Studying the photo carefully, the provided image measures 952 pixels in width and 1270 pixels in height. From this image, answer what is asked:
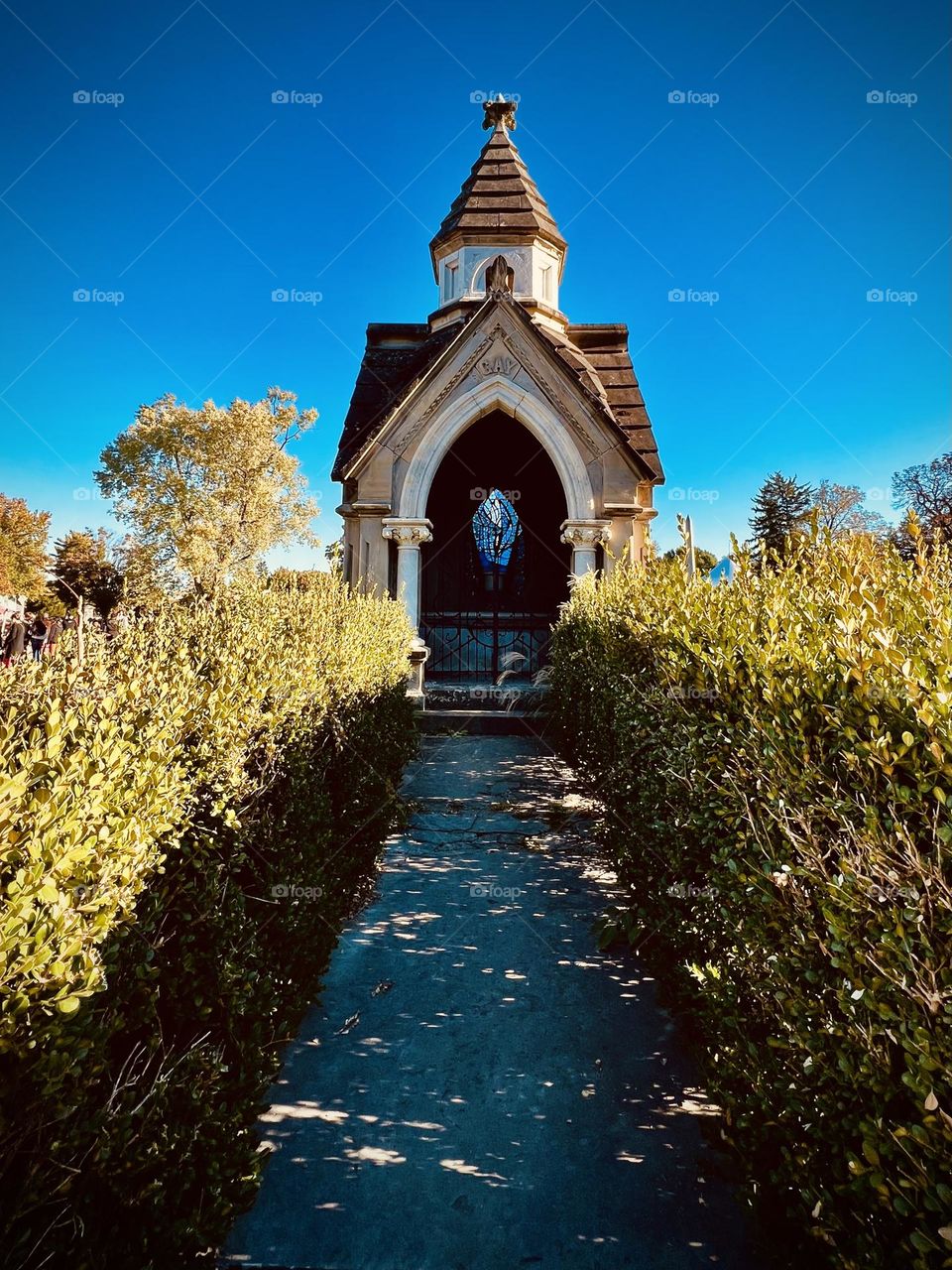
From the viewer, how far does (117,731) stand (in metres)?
2.27

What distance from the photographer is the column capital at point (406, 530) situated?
13.3 meters

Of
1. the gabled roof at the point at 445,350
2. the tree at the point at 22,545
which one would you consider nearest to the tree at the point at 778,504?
the gabled roof at the point at 445,350

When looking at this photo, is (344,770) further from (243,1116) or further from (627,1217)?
(627,1217)

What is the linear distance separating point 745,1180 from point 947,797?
1573 millimetres

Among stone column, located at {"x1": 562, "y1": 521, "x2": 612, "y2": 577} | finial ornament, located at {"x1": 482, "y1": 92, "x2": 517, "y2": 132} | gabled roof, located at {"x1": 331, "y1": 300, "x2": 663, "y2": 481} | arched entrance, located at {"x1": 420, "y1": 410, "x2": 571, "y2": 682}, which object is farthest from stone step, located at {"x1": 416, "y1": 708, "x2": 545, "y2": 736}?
finial ornament, located at {"x1": 482, "y1": 92, "x2": 517, "y2": 132}

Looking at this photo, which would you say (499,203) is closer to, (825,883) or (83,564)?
(825,883)

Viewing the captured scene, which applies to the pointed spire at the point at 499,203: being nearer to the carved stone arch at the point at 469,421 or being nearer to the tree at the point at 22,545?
the carved stone arch at the point at 469,421

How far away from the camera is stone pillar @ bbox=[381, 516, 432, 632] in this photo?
13312mm

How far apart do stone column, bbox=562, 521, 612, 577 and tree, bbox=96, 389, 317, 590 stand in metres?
25.2

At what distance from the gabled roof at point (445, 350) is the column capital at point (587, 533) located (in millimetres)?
1456

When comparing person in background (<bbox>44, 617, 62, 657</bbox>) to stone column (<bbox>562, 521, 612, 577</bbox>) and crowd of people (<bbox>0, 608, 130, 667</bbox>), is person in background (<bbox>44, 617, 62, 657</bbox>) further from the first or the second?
stone column (<bbox>562, 521, 612, 577</bbox>)

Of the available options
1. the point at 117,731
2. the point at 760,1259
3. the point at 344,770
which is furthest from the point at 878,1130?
the point at 344,770

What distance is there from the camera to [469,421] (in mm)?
13617

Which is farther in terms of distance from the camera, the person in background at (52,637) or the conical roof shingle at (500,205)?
the conical roof shingle at (500,205)
